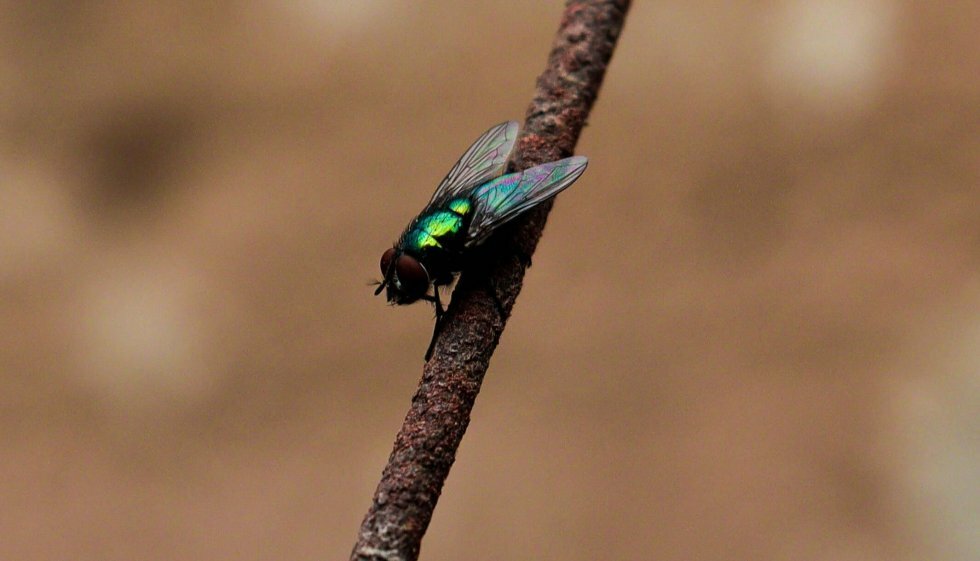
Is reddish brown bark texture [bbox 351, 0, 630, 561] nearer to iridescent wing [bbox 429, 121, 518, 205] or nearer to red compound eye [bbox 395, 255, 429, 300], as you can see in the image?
red compound eye [bbox 395, 255, 429, 300]

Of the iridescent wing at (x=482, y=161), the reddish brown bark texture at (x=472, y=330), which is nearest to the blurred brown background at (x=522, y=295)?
the iridescent wing at (x=482, y=161)

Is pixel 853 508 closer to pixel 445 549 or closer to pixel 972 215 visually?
pixel 972 215

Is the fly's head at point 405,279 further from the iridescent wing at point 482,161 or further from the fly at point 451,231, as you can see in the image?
the iridescent wing at point 482,161

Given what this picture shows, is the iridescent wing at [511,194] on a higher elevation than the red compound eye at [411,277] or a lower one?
higher

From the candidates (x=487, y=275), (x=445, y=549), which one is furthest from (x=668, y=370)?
(x=487, y=275)

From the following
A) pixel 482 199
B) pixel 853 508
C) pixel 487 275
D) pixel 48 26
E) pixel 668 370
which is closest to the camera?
pixel 487 275

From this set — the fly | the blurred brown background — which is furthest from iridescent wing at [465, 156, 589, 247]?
the blurred brown background
